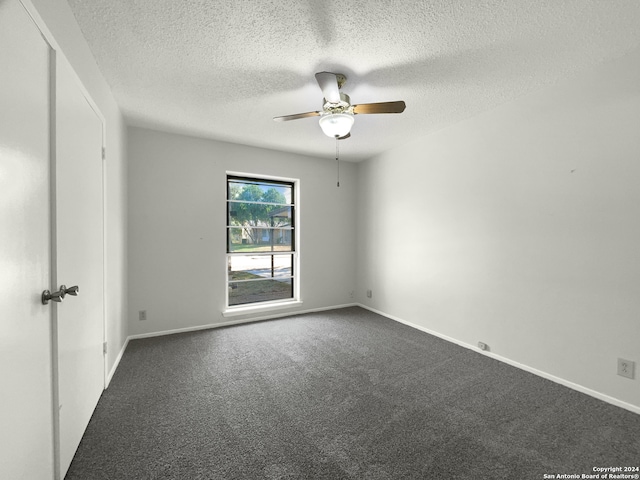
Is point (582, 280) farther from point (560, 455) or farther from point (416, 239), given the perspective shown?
point (416, 239)

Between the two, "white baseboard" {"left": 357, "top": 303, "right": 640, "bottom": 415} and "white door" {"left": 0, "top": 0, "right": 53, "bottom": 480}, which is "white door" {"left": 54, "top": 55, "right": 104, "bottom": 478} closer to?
"white door" {"left": 0, "top": 0, "right": 53, "bottom": 480}

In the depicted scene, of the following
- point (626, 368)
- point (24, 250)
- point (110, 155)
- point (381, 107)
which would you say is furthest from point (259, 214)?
point (626, 368)

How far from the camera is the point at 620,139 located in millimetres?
2051

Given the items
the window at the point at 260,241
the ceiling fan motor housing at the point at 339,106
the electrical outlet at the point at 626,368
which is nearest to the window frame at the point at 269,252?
the window at the point at 260,241

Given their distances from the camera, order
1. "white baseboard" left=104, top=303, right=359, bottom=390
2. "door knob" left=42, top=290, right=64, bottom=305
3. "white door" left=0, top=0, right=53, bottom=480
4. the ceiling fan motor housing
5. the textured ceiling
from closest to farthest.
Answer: "white door" left=0, top=0, right=53, bottom=480, "door knob" left=42, top=290, right=64, bottom=305, the textured ceiling, the ceiling fan motor housing, "white baseboard" left=104, top=303, right=359, bottom=390

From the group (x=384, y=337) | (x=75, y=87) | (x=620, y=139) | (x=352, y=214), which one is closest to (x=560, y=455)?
(x=384, y=337)

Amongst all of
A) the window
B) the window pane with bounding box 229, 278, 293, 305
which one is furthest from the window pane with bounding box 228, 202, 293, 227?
the window pane with bounding box 229, 278, 293, 305

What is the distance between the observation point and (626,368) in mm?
2023

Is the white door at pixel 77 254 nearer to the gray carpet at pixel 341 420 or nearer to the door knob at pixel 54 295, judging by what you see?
the door knob at pixel 54 295

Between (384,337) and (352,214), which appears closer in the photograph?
(384,337)

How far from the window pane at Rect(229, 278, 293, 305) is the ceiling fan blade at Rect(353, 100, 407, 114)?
9.63 ft

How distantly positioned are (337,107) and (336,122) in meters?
Result: 0.11

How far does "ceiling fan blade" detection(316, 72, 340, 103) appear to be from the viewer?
209 centimetres

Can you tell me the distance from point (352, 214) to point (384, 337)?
219 centimetres
